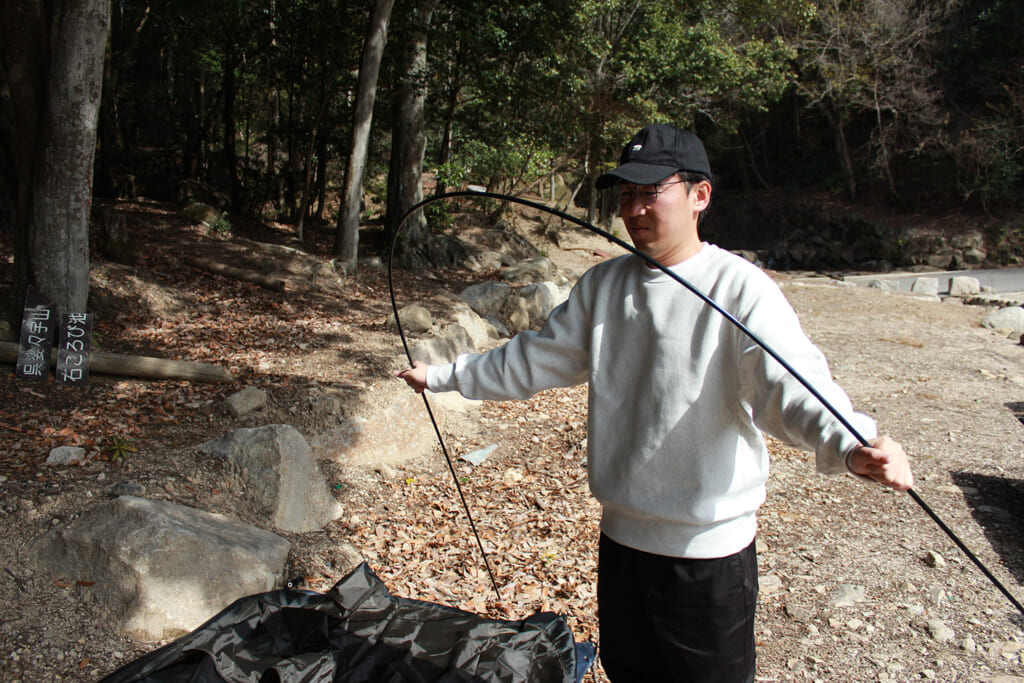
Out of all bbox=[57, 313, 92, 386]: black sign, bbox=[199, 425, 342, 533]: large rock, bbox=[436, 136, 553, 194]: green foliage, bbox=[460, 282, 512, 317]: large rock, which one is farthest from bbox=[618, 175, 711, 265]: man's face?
bbox=[436, 136, 553, 194]: green foliage

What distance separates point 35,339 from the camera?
175 inches

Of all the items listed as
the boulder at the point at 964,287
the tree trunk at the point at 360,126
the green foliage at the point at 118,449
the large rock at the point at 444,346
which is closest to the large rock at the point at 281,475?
the green foliage at the point at 118,449

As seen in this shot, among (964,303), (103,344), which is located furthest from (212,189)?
(964,303)

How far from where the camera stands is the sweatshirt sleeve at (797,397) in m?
1.42

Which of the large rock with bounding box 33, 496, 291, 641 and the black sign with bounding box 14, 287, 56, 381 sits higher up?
the black sign with bounding box 14, 287, 56, 381

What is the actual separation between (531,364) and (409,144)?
8873mm

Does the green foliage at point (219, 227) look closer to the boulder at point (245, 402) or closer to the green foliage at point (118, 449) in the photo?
the boulder at point (245, 402)

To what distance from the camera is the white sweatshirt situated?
4.98 feet

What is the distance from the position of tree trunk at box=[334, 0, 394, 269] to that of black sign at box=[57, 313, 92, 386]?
442 centimetres

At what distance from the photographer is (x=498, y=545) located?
12.6ft

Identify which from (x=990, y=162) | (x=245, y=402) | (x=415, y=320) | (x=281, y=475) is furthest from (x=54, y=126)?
(x=990, y=162)

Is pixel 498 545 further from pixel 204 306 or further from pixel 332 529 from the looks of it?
pixel 204 306

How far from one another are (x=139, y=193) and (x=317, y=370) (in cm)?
1024

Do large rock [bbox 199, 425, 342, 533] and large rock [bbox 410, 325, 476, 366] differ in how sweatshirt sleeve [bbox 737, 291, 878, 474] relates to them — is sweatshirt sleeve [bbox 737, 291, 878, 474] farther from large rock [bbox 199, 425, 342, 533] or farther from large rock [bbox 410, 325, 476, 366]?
large rock [bbox 410, 325, 476, 366]
